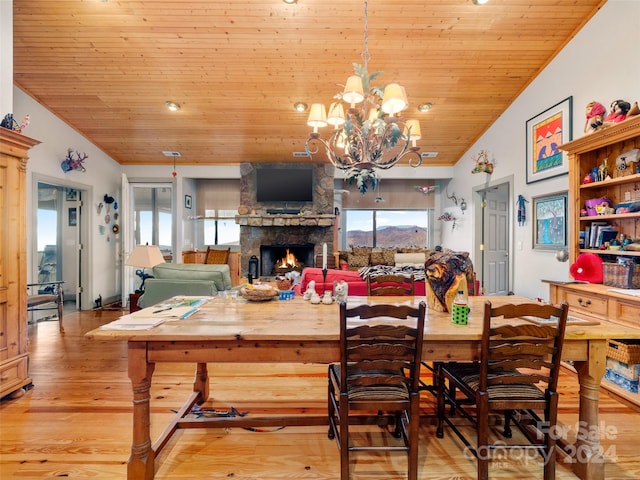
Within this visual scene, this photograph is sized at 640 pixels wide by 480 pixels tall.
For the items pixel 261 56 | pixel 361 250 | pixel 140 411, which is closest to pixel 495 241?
pixel 361 250

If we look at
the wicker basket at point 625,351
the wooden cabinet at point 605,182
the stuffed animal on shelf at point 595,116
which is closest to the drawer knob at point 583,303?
the wicker basket at point 625,351

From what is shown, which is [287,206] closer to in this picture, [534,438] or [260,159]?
[260,159]

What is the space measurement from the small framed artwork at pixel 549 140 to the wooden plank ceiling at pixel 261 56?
27 centimetres

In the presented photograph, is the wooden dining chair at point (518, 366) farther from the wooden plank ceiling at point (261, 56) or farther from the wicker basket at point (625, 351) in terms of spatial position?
the wooden plank ceiling at point (261, 56)

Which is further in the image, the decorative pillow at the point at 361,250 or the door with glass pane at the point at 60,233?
the decorative pillow at the point at 361,250

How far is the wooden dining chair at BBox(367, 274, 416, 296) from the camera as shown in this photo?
8.51ft

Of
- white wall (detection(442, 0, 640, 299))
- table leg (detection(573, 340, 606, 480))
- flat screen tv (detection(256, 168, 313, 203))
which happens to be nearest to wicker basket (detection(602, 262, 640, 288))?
white wall (detection(442, 0, 640, 299))

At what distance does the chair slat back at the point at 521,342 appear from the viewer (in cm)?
150

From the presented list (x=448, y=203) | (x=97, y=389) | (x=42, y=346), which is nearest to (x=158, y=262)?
(x=97, y=389)

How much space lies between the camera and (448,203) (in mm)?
7375

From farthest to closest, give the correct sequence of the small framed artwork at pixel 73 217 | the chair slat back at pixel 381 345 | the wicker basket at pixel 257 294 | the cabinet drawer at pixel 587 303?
the small framed artwork at pixel 73 217
the cabinet drawer at pixel 587 303
the wicker basket at pixel 257 294
the chair slat back at pixel 381 345

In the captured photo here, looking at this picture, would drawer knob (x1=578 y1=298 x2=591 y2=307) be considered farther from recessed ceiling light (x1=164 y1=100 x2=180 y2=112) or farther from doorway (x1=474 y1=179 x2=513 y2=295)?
recessed ceiling light (x1=164 y1=100 x2=180 y2=112)

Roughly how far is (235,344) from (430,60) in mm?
4137

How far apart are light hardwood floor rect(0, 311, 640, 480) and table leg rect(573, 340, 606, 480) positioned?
0.57 ft
